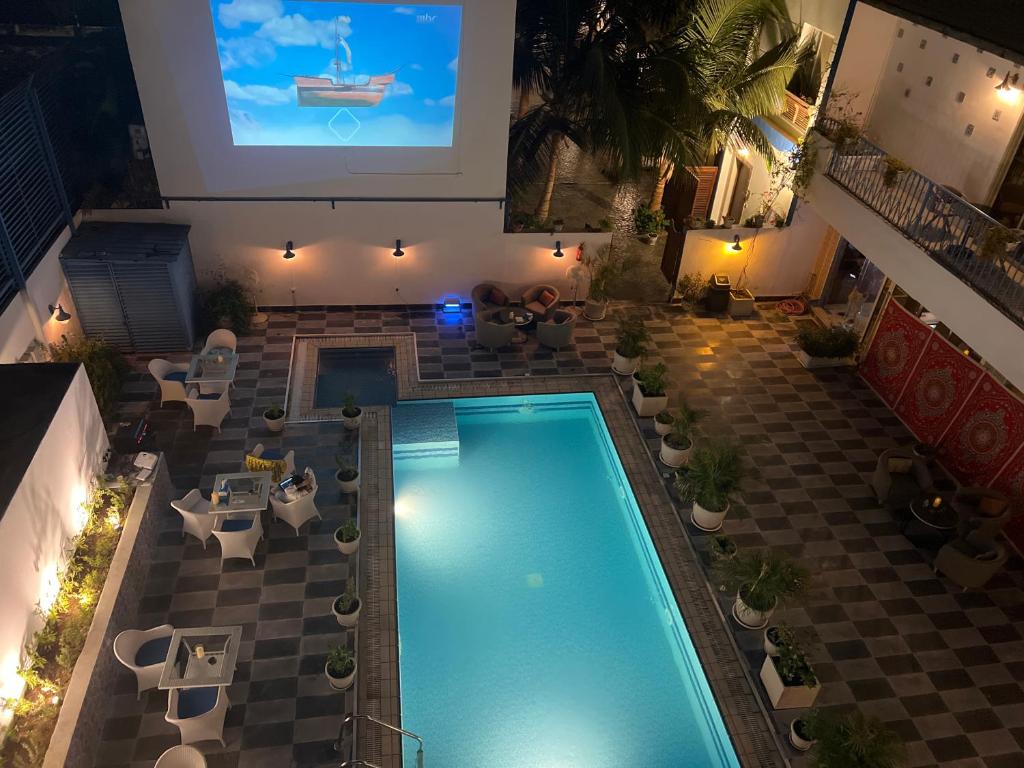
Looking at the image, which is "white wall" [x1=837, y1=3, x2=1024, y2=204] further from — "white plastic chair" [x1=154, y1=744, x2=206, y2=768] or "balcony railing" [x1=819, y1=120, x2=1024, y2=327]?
"white plastic chair" [x1=154, y1=744, x2=206, y2=768]

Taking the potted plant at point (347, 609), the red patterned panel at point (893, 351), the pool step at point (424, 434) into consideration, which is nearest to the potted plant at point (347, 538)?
the potted plant at point (347, 609)

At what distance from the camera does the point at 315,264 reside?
15789mm

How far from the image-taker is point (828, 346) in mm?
15305

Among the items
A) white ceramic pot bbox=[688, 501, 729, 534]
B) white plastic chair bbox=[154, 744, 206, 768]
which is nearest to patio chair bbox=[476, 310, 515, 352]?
white ceramic pot bbox=[688, 501, 729, 534]

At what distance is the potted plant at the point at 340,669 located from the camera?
9.27 m

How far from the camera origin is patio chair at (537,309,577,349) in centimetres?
1541

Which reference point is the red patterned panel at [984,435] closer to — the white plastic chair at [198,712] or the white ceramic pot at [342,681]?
the white ceramic pot at [342,681]

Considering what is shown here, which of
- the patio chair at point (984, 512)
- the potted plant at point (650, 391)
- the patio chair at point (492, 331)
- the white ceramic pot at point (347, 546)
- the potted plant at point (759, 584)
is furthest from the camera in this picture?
the patio chair at point (492, 331)

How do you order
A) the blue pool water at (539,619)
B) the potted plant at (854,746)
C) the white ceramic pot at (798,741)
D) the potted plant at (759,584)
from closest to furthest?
the potted plant at (854,746)
the white ceramic pot at (798,741)
the blue pool water at (539,619)
the potted plant at (759,584)

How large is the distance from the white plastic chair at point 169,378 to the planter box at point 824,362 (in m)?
12.1

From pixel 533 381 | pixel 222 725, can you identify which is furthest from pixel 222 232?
pixel 222 725

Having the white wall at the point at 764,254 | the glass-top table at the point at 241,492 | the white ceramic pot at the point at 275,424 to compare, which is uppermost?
the white wall at the point at 764,254

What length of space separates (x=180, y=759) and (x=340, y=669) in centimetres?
198

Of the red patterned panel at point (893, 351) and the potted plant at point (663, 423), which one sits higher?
the red patterned panel at point (893, 351)
